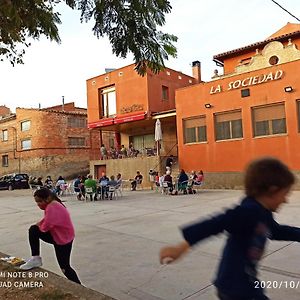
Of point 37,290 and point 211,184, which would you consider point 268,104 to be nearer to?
point 211,184

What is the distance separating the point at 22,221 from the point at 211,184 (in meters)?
11.8

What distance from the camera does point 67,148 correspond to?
3944 cm

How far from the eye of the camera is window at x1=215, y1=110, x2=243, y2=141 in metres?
19.5

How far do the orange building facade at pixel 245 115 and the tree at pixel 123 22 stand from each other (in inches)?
562

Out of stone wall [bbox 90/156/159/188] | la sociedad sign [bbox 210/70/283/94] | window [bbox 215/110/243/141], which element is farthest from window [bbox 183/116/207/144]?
stone wall [bbox 90/156/159/188]

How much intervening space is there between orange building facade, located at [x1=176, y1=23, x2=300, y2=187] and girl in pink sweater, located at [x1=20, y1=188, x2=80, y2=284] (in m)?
14.6

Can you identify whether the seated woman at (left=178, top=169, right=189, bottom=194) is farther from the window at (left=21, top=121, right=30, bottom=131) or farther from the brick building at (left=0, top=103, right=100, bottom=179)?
the window at (left=21, top=121, right=30, bottom=131)

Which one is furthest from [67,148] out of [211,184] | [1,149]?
[211,184]

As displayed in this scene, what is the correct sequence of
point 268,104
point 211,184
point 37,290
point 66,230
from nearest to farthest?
1. point 37,290
2. point 66,230
3. point 268,104
4. point 211,184

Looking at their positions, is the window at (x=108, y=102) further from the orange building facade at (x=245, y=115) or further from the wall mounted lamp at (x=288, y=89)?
the wall mounted lamp at (x=288, y=89)

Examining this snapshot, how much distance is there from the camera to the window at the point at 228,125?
19484 millimetres

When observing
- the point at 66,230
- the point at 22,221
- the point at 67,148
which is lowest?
the point at 22,221

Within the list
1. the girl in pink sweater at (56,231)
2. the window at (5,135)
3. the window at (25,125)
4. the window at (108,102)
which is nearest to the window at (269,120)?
the window at (108,102)

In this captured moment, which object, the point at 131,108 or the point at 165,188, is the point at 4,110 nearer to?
the point at 131,108
